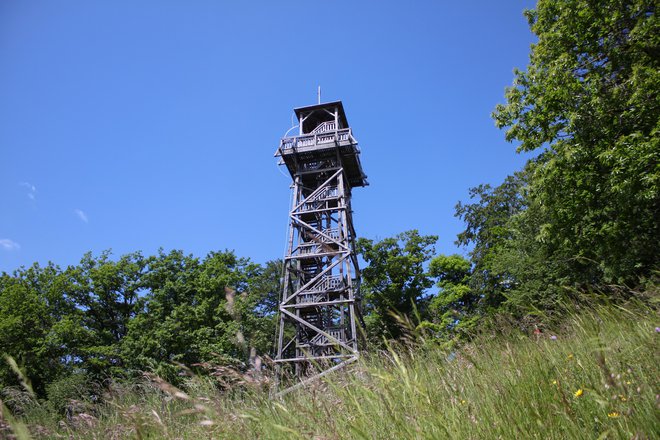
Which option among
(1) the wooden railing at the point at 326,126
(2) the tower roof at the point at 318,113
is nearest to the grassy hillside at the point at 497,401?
(1) the wooden railing at the point at 326,126

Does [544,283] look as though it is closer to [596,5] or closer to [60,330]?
[596,5]

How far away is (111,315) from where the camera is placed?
23156 millimetres

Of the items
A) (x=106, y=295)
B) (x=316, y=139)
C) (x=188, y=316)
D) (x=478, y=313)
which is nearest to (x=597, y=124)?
(x=316, y=139)

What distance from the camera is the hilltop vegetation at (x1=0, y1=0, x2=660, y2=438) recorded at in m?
1.73

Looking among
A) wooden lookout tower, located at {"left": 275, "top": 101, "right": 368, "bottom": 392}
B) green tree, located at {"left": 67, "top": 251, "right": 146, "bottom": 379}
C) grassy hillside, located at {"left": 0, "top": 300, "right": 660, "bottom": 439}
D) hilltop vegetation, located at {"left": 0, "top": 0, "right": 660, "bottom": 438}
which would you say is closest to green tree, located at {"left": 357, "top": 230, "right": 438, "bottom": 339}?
hilltop vegetation, located at {"left": 0, "top": 0, "right": 660, "bottom": 438}

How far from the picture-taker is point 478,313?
22.2 m

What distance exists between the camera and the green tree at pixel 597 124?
23.9 ft

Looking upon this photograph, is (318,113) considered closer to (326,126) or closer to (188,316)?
(326,126)

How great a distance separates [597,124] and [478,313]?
16.4 metres

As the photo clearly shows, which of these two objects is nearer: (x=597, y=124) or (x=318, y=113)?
(x=597, y=124)

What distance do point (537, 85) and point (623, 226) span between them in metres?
3.70

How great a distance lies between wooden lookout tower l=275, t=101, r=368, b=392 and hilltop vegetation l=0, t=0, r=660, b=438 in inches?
133

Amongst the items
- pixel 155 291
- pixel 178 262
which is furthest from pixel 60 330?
pixel 178 262

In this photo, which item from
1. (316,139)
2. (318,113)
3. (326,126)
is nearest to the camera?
(316,139)
